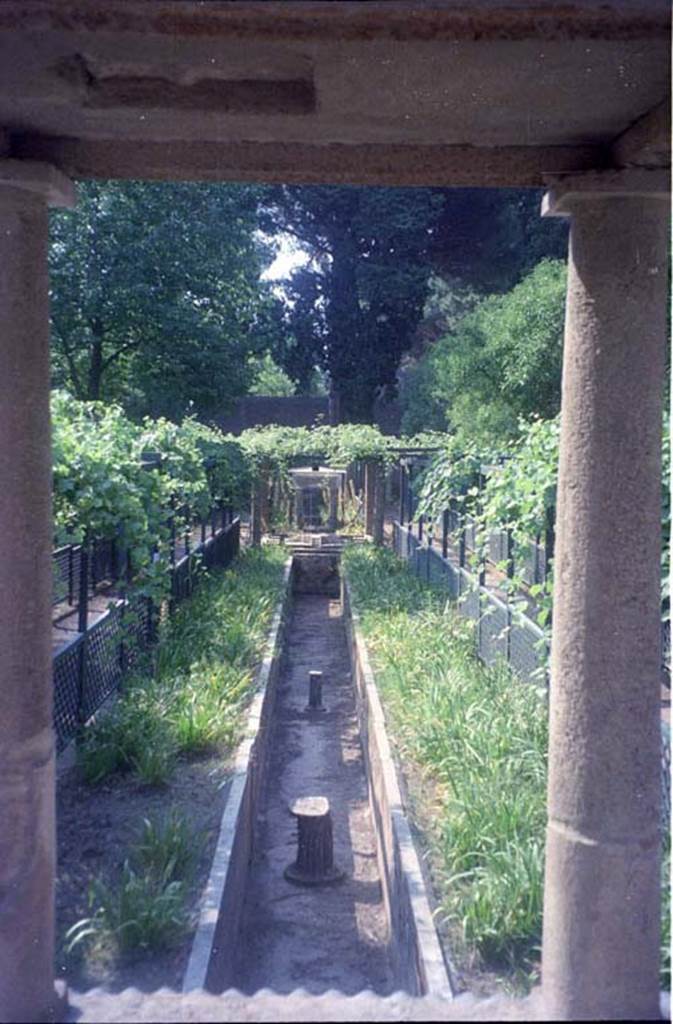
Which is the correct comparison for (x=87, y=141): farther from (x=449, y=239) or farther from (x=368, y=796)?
(x=449, y=239)

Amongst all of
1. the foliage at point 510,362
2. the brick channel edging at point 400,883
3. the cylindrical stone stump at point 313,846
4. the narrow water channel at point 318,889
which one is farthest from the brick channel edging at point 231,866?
the foliage at point 510,362

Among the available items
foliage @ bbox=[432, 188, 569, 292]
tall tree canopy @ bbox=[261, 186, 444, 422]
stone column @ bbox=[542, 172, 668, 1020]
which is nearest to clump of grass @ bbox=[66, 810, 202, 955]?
stone column @ bbox=[542, 172, 668, 1020]

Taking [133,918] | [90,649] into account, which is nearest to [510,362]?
[90,649]

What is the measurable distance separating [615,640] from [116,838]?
3558 millimetres

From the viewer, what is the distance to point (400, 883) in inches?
222

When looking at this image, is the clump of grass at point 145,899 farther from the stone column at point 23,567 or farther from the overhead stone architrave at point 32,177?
the overhead stone architrave at point 32,177

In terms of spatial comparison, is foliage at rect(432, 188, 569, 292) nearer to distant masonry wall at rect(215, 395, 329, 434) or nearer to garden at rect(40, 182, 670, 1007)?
garden at rect(40, 182, 670, 1007)

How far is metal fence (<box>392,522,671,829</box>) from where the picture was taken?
6.55m

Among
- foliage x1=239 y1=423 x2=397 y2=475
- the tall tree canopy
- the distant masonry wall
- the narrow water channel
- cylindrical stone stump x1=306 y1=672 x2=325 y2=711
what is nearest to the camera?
the narrow water channel

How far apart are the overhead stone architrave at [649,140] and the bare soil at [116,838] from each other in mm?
3397

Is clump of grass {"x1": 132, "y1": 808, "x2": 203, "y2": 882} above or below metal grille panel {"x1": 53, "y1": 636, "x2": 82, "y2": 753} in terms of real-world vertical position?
below

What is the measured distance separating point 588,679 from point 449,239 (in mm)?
32140

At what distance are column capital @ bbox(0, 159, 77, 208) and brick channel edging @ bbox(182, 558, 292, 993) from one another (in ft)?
9.43

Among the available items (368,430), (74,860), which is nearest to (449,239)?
(368,430)
